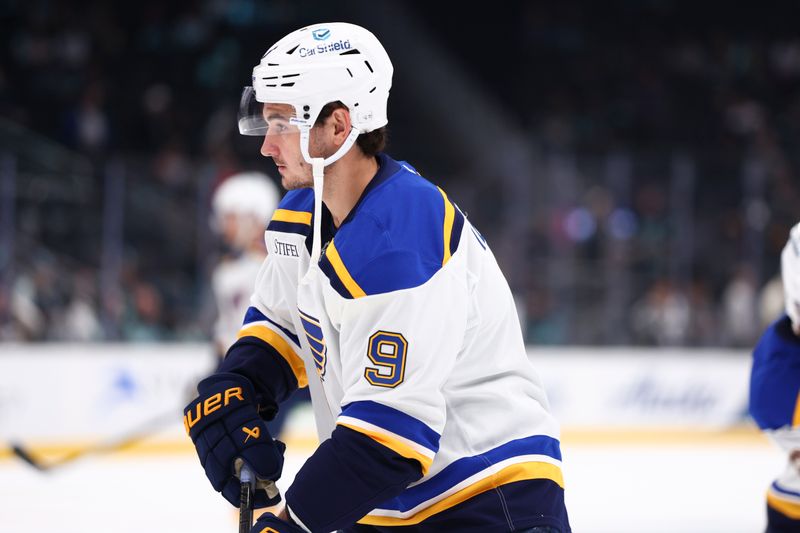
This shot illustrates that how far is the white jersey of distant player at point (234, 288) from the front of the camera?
412 centimetres

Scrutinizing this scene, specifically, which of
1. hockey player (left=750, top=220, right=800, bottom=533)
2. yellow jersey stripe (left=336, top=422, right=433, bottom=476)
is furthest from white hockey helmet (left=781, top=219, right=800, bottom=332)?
yellow jersey stripe (left=336, top=422, right=433, bottom=476)

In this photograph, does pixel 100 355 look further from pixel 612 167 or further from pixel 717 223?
pixel 717 223

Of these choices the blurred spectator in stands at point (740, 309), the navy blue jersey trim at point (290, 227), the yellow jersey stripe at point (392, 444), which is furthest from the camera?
the blurred spectator in stands at point (740, 309)

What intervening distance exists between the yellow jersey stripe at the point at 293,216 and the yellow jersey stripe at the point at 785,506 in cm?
111

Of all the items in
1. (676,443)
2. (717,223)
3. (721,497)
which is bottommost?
(676,443)

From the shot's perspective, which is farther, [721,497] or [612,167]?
[612,167]

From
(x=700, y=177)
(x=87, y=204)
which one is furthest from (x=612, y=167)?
(x=87, y=204)

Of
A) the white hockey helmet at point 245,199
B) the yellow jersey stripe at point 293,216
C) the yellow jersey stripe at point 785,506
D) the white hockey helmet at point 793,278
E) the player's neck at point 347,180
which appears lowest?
the yellow jersey stripe at point 785,506

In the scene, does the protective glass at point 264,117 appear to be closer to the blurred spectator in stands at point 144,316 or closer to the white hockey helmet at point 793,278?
the white hockey helmet at point 793,278

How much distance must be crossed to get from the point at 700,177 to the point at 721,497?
2.88m

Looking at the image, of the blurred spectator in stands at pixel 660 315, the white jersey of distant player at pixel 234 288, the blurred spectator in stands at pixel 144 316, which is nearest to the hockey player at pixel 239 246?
the white jersey of distant player at pixel 234 288

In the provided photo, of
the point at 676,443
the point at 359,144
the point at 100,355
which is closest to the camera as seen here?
the point at 359,144

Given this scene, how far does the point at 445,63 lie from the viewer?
12258 mm

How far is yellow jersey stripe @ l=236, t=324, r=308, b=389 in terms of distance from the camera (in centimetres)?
178
